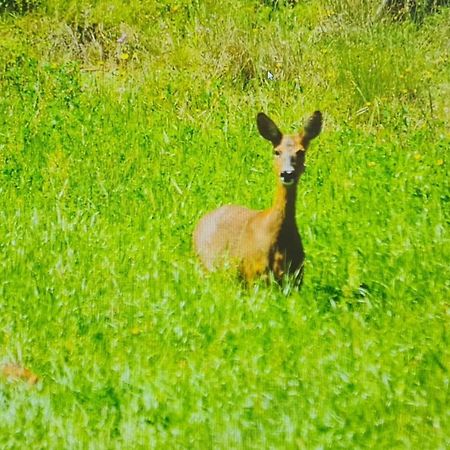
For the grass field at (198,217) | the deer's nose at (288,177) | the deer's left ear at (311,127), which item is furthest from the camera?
the deer's left ear at (311,127)

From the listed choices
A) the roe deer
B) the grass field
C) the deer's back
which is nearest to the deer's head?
the roe deer

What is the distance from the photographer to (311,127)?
5.41 m

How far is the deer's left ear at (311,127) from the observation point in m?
5.39

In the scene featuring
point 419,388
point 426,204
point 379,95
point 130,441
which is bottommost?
point 130,441

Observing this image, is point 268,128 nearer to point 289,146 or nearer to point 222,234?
point 289,146

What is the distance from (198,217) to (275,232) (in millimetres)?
922

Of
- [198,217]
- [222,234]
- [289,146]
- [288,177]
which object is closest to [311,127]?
[289,146]

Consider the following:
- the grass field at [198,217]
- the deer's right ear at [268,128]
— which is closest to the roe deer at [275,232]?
the deer's right ear at [268,128]

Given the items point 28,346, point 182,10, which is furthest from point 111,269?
point 182,10

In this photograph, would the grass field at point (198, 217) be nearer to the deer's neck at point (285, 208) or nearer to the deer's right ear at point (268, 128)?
the deer's neck at point (285, 208)

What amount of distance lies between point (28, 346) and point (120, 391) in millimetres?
663

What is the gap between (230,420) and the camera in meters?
3.98

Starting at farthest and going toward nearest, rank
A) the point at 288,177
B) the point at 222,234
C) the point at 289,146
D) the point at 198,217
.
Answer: the point at 198,217 → the point at 222,234 → the point at 289,146 → the point at 288,177

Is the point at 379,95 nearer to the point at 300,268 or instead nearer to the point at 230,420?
the point at 300,268
